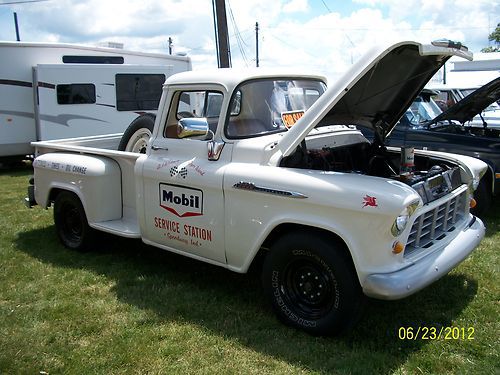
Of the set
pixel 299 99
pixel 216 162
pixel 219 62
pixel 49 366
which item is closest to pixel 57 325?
pixel 49 366

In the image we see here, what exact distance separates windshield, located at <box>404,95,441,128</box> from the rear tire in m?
4.90

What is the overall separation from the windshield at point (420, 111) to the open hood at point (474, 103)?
46 centimetres

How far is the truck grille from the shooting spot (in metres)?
3.67

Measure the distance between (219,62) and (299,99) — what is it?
924cm

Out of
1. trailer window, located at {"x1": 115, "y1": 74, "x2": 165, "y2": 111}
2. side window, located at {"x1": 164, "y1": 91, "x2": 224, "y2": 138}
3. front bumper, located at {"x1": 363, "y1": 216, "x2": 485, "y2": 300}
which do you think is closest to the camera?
front bumper, located at {"x1": 363, "y1": 216, "x2": 485, "y2": 300}

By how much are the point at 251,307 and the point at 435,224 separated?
1.63m

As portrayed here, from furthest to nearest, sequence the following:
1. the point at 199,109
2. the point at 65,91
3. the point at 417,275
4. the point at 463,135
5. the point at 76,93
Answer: the point at 76,93 < the point at 65,91 < the point at 463,135 < the point at 199,109 < the point at 417,275

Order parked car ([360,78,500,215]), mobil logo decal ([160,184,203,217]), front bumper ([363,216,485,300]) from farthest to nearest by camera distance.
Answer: parked car ([360,78,500,215])
mobil logo decal ([160,184,203,217])
front bumper ([363,216,485,300])

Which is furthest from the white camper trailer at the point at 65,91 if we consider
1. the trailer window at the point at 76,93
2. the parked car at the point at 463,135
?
the parked car at the point at 463,135

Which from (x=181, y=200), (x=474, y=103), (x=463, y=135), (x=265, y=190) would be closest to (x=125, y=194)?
(x=181, y=200)

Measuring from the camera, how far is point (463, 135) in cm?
688

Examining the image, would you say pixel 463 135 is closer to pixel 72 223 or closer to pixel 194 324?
pixel 194 324

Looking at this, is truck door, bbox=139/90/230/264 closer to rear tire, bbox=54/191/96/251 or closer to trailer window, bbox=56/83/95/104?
rear tire, bbox=54/191/96/251
